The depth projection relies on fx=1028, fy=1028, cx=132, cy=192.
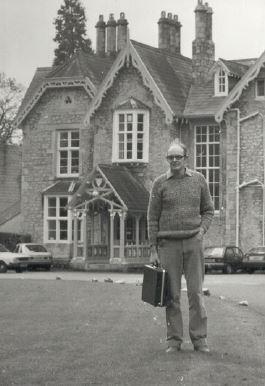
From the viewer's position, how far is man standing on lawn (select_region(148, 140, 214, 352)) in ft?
39.6

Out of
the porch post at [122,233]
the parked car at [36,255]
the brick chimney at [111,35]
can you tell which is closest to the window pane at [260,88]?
the porch post at [122,233]

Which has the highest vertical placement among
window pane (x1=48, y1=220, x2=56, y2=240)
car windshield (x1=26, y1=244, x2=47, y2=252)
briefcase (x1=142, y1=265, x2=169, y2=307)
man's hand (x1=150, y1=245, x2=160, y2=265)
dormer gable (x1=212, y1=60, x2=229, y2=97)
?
dormer gable (x1=212, y1=60, x2=229, y2=97)

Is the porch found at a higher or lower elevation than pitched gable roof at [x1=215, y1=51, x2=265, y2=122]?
lower

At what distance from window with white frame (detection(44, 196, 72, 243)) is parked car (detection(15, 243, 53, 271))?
13.4 ft

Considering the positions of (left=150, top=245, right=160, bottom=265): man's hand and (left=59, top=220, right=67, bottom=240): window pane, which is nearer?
(left=150, top=245, right=160, bottom=265): man's hand

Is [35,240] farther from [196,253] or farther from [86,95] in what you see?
[196,253]

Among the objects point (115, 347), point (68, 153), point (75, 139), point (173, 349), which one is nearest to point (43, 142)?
point (68, 153)

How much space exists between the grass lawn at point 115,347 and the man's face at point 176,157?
7.09 ft

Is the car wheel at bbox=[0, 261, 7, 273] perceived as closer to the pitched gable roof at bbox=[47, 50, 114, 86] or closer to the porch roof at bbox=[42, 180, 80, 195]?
the porch roof at bbox=[42, 180, 80, 195]

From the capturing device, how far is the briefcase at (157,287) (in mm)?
11945

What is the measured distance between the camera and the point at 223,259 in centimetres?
4003

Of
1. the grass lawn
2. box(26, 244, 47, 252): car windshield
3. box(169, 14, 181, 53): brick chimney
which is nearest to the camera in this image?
the grass lawn

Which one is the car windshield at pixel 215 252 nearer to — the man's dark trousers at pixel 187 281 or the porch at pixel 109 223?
the porch at pixel 109 223

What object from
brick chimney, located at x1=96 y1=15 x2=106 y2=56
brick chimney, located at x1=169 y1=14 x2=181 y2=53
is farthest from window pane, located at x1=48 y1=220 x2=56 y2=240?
brick chimney, located at x1=96 y1=15 x2=106 y2=56
